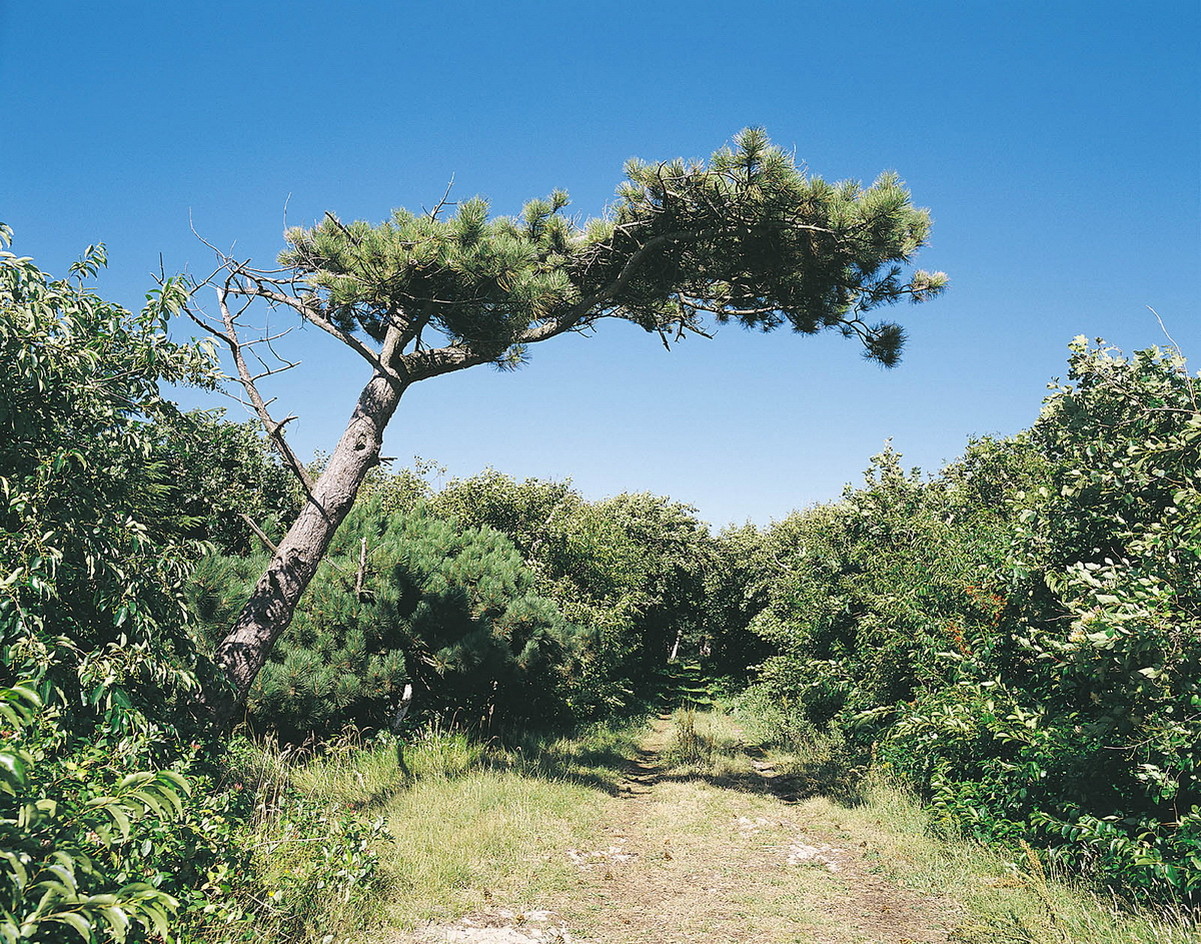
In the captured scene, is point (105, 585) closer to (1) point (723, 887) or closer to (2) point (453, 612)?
(1) point (723, 887)

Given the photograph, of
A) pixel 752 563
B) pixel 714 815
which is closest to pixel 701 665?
pixel 752 563

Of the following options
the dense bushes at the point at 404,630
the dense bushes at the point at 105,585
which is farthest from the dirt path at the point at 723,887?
the dense bushes at the point at 404,630

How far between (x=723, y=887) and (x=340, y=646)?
526 centimetres

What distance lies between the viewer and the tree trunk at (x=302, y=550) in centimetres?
599

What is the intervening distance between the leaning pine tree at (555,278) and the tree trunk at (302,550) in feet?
0.05

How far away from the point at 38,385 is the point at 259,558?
16.0ft

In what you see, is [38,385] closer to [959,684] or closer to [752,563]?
[959,684]

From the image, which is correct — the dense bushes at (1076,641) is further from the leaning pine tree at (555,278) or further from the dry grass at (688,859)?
the leaning pine tree at (555,278)

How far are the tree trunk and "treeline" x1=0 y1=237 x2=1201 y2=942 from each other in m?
0.40

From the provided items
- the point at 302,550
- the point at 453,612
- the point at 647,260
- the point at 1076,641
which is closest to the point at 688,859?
the point at 1076,641

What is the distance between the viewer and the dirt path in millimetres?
4590

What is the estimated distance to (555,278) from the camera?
688 centimetres

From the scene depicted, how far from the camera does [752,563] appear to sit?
2536cm

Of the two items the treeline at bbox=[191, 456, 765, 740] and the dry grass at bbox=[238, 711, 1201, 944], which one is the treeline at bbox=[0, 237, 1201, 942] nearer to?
the treeline at bbox=[191, 456, 765, 740]
